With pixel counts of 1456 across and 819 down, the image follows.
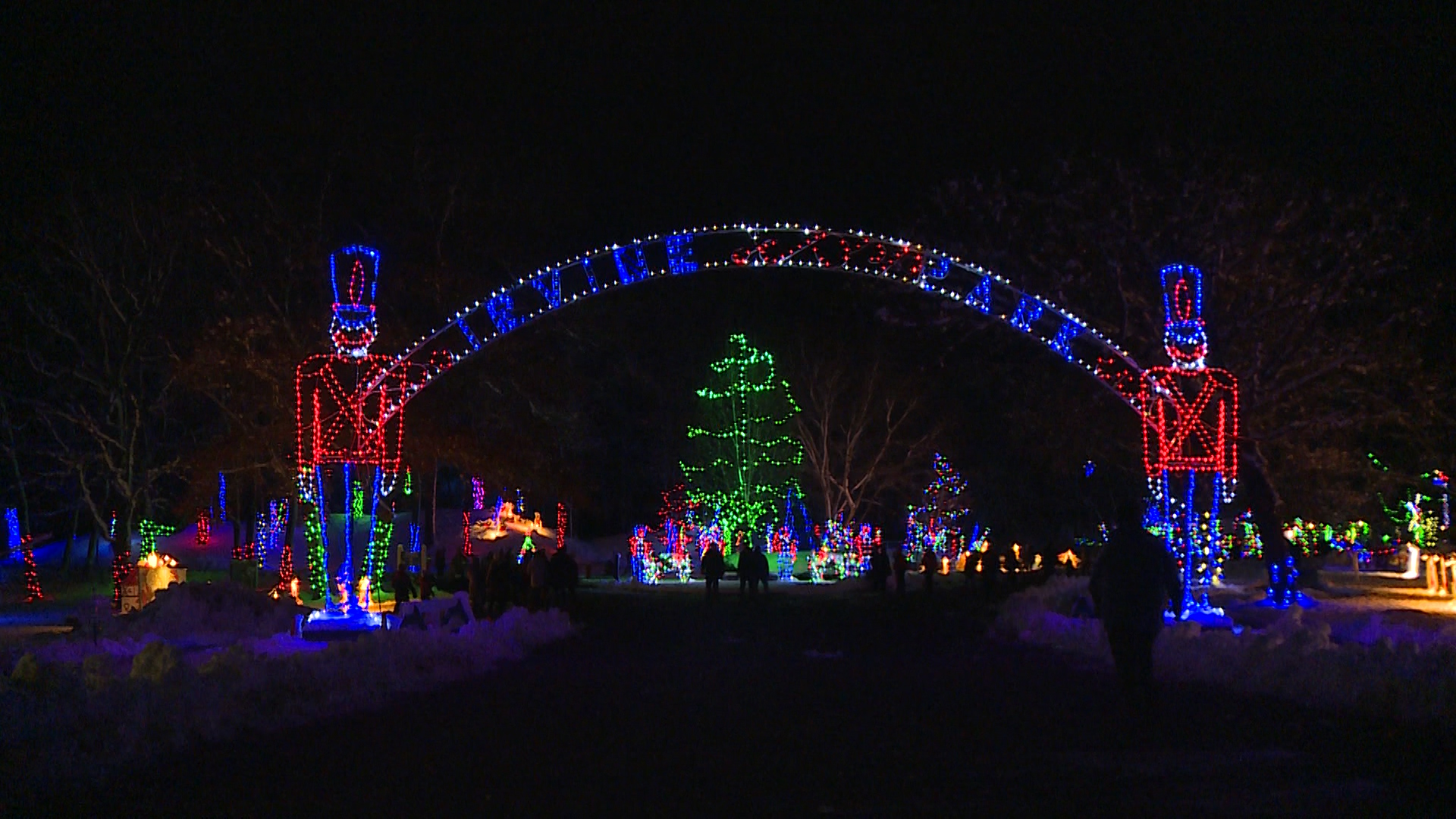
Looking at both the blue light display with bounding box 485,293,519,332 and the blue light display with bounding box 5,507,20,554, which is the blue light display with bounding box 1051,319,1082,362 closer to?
the blue light display with bounding box 485,293,519,332

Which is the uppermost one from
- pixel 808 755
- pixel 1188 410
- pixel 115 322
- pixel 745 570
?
pixel 115 322

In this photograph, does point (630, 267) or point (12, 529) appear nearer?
point (630, 267)

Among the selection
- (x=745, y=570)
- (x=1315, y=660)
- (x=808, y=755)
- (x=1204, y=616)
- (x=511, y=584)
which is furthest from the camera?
(x=745, y=570)

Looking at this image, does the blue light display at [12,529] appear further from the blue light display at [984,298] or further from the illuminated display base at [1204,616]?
the illuminated display base at [1204,616]

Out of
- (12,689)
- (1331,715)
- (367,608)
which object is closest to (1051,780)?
(1331,715)

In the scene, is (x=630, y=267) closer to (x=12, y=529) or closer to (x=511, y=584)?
(x=511, y=584)

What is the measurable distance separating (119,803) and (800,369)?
47.5m

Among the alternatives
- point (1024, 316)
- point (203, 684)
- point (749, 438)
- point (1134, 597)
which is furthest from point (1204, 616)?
point (749, 438)

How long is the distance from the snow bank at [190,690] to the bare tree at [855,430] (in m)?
35.8

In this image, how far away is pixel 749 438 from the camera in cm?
5084

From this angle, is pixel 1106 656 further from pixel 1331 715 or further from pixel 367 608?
pixel 367 608

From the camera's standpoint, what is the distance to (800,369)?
2168 inches

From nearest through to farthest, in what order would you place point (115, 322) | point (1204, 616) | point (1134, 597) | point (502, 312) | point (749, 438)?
point (1134, 597) → point (1204, 616) → point (502, 312) → point (115, 322) → point (749, 438)

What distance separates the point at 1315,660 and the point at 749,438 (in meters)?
38.6
